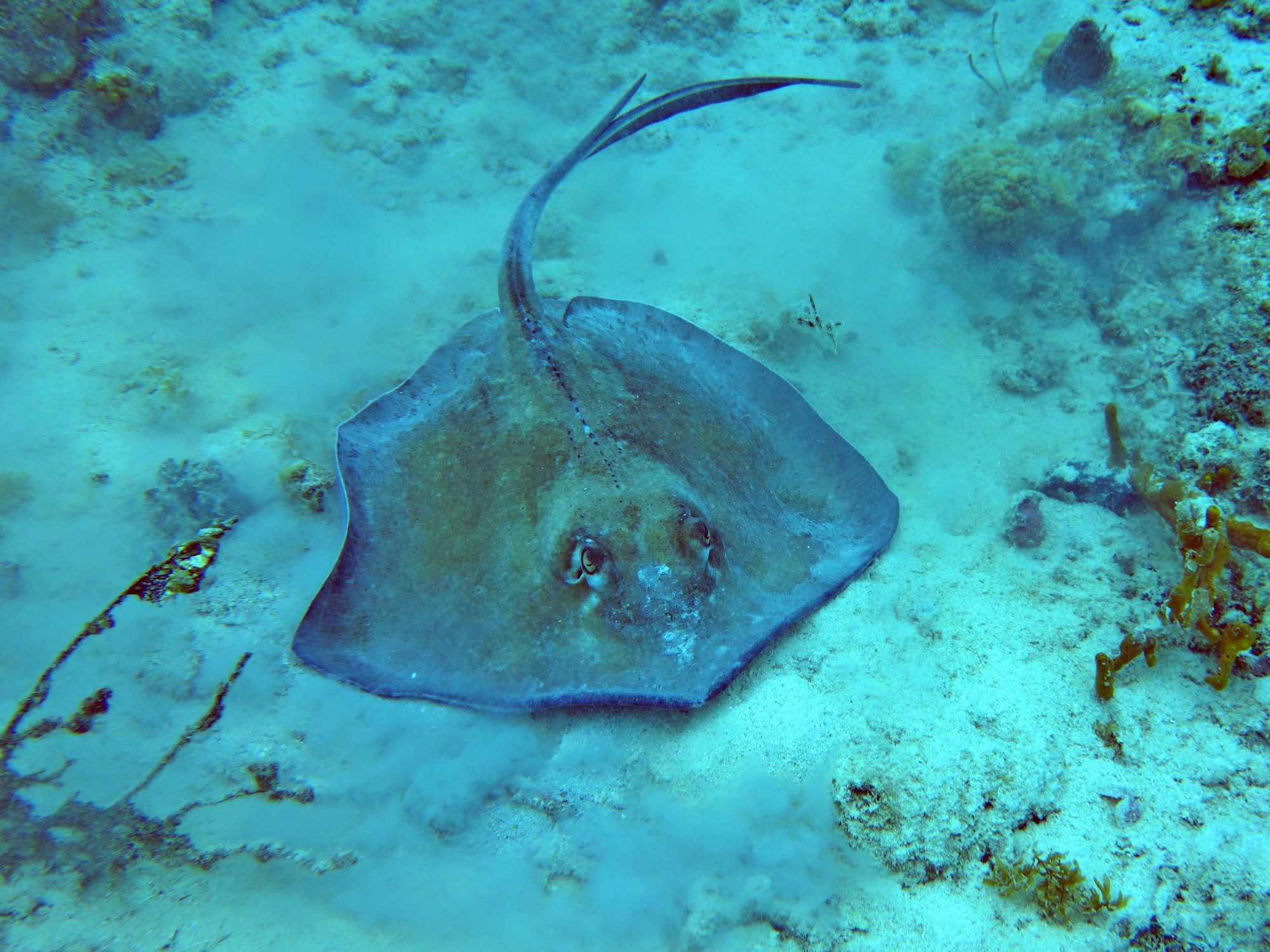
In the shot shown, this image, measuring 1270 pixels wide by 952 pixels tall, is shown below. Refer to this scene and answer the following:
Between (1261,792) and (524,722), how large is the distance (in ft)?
11.3

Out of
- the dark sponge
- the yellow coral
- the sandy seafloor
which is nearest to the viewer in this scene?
the sandy seafloor

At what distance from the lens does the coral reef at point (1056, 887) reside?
94.7 inches

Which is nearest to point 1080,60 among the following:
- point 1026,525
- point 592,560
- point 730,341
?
point 730,341

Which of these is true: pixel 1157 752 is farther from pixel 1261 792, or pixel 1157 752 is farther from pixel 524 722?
pixel 524 722

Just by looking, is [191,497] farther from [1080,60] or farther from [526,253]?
[1080,60]

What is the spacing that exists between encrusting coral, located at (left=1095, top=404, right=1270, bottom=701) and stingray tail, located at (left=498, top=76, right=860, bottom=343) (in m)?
4.06

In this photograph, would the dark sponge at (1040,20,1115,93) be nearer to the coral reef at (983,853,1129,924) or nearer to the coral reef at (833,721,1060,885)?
the coral reef at (833,721,1060,885)

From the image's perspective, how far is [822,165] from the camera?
773cm

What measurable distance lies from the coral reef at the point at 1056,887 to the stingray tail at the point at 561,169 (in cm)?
403

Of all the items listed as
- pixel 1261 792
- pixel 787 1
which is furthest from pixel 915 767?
pixel 787 1

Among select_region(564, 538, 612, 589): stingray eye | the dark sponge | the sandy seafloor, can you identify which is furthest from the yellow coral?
the dark sponge

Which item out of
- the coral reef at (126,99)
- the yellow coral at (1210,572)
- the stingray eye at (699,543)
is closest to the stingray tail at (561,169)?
the stingray eye at (699,543)

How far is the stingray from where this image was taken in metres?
3.01

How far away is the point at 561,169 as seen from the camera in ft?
17.1
